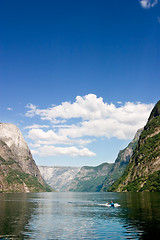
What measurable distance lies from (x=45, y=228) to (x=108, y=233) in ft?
41.5

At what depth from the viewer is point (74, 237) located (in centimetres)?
3997

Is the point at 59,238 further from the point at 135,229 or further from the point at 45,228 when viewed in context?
the point at 135,229

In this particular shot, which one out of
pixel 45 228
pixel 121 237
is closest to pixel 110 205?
pixel 45 228

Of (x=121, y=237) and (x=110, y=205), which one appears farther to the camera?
(x=110, y=205)

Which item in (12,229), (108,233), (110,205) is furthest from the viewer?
(110,205)

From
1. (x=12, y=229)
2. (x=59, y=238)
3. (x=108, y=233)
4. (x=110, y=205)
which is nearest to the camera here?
(x=59, y=238)

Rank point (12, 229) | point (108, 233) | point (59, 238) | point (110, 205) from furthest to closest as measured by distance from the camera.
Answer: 1. point (110, 205)
2. point (12, 229)
3. point (108, 233)
4. point (59, 238)

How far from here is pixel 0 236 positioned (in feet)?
130

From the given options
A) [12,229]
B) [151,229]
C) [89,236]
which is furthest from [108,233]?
[12,229]

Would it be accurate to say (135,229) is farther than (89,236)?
Yes

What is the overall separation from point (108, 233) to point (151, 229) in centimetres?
768

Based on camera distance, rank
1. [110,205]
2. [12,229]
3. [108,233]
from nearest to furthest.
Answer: [108,233], [12,229], [110,205]

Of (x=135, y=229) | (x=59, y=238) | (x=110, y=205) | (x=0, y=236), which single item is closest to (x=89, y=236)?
(x=59, y=238)

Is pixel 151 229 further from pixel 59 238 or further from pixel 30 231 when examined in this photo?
pixel 30 231
